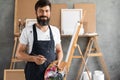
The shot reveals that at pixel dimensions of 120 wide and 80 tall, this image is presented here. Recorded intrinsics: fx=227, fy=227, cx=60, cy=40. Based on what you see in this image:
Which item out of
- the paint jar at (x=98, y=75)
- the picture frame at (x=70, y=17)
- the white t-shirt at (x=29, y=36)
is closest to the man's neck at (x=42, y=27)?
the white t-shirt at (x=29, y=36)

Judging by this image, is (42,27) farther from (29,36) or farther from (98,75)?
(98,75)

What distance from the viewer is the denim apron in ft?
7.18

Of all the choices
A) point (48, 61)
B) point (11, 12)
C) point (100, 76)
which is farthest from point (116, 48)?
point (48, 61)

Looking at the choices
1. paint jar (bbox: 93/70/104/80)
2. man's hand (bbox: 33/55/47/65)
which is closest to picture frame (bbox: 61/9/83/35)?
paint jar (bbox: 93/70/104/80)

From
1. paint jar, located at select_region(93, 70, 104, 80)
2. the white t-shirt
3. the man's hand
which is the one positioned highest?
the white t-shirt

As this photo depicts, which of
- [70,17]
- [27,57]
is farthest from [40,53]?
[70,17]

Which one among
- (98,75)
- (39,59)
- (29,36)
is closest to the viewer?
(39,59)

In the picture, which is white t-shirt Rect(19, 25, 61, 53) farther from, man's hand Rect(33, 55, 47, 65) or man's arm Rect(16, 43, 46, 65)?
man's hand Rect(33, 55, 47, 65)

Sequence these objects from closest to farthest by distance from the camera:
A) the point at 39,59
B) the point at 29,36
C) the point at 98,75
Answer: the point at 39,59
the point at 29,36
the point at 98,75

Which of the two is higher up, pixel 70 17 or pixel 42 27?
pixel 70 17

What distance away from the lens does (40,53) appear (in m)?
2.22

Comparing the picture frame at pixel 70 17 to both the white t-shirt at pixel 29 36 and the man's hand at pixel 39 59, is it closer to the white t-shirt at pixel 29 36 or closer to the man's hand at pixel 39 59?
the white t-shirt at pixel 29 36

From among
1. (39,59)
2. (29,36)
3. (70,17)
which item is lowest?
(39,59)

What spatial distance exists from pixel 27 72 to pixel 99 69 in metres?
2.76
